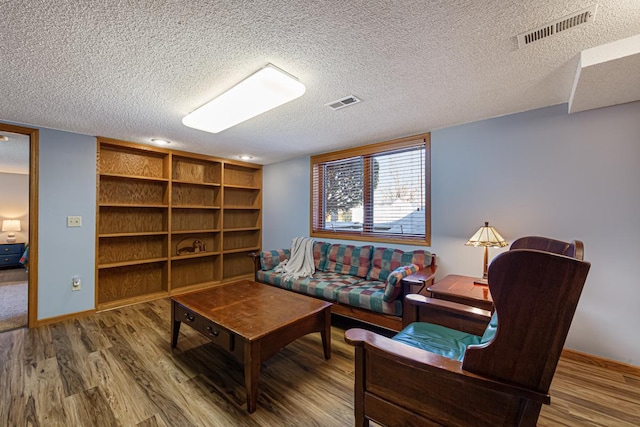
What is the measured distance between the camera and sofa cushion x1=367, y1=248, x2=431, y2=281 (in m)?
2.93

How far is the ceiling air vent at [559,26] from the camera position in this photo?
1.26m

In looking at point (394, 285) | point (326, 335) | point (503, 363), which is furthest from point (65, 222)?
point (503, 363)

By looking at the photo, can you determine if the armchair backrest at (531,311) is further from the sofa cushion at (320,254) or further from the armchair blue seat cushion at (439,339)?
the sofa cushion at (320,254)

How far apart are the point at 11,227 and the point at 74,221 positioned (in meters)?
4.90

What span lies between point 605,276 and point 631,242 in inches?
12.4

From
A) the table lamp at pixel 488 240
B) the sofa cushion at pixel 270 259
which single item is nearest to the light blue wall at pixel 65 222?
the sofa cushion at pixel 270 259

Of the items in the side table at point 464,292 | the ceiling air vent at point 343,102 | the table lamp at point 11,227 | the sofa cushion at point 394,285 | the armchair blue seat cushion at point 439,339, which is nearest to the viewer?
the armchair blue seat cushion at point 439,339

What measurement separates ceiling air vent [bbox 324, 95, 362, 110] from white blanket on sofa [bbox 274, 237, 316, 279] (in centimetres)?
199

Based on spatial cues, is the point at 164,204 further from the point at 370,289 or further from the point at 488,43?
the point at 488,43

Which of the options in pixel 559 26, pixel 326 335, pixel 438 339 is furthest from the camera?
pixel 326 335

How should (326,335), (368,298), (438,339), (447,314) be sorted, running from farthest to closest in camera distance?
(368,298), (326,335), (447,314), (438,339)

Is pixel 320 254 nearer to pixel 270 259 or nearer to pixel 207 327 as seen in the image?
pixel 270 259

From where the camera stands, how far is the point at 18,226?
6.00m

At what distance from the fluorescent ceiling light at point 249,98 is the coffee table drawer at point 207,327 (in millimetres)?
1662
